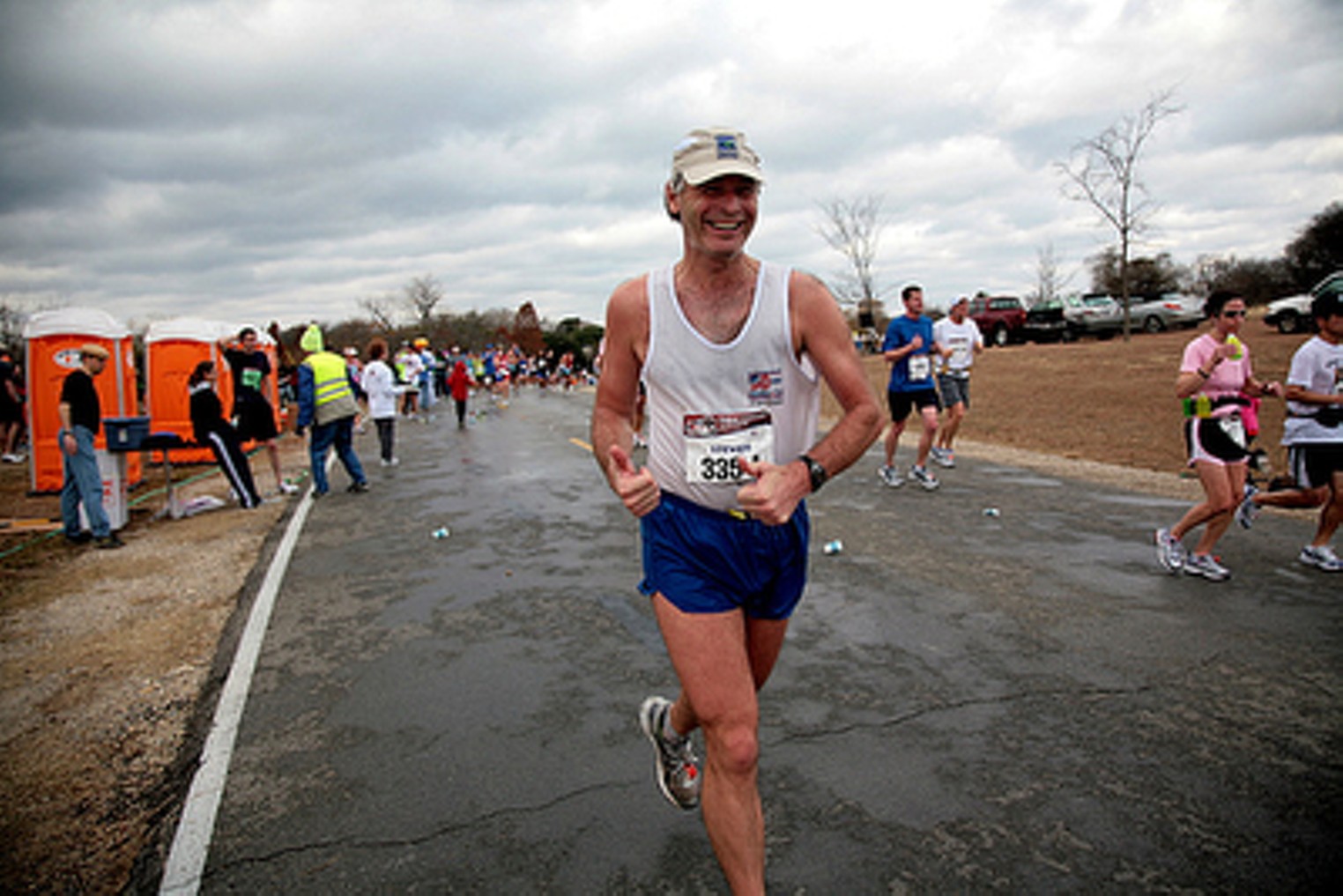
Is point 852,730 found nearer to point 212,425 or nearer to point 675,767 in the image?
point 675,767

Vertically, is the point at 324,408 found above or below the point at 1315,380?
below

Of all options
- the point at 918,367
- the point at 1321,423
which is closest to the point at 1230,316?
the point at 1321,423

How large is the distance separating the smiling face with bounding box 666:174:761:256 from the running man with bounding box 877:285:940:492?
7536mm

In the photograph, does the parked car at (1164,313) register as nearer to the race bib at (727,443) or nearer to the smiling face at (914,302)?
the smiling face at (914,302)

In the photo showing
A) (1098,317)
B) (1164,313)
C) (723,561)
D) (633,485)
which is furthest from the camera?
(1098,317)

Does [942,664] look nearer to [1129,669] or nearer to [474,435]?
[1129,669]

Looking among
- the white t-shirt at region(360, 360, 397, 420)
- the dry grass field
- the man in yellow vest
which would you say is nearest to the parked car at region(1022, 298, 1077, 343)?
the dry grass field

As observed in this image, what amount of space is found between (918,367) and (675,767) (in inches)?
307

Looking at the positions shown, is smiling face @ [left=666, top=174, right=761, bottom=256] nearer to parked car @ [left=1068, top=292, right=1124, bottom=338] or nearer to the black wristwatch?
the black wristwatch

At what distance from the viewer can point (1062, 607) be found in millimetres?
5113

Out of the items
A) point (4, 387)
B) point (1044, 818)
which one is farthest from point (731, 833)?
point (4, 387)

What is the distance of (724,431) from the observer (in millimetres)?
2479

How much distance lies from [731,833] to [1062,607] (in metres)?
3.67

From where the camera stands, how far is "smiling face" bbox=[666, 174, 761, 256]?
7.85ft
